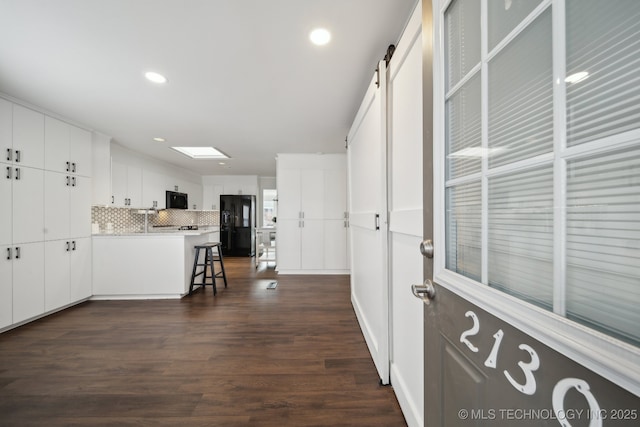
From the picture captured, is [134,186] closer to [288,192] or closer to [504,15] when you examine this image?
[288,192]

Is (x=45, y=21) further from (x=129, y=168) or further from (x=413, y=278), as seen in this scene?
(x=129, y=168)

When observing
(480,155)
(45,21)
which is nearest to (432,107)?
(480,155)

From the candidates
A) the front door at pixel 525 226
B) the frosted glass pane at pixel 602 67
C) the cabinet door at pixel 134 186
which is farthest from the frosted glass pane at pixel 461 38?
the cabinet door at pixel 134 186

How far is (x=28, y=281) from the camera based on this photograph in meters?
2.60

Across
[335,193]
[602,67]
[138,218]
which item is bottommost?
[138,218]

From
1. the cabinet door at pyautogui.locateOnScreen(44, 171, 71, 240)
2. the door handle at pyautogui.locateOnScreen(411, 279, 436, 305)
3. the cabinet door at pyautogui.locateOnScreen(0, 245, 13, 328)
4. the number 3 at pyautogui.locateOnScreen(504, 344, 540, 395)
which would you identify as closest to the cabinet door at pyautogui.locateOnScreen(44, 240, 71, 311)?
the cabinet door at pyautogui.locateOnScreen(44, 171, 71, 240)

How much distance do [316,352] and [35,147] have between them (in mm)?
3748

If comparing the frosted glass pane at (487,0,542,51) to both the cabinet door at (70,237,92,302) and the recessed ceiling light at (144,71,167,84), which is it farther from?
the cabinet door at (70,237,92,302)

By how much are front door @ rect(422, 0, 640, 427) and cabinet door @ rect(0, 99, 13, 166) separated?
3.90 meters

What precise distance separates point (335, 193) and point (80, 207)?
3.84 metres

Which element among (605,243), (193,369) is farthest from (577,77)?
(193,369)

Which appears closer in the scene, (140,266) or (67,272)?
(67,272)

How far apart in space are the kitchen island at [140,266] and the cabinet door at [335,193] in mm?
2567

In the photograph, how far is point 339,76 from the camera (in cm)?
213
